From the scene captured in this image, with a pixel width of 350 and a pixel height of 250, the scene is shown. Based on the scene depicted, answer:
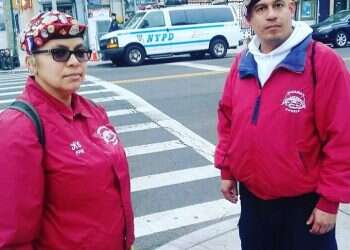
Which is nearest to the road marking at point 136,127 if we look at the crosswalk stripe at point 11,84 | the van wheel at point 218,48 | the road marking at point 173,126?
the road marking at point 173,126

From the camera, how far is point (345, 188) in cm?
241

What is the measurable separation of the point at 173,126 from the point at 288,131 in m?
6.33

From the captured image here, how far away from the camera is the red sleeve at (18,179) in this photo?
1891 millimetres

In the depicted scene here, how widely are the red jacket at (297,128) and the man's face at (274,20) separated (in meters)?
0.12

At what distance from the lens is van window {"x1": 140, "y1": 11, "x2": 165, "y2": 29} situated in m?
18.7

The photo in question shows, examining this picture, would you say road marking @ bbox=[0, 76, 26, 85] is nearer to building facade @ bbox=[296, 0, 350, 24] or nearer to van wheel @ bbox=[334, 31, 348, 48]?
van wheel @ bbox=[334, 31, 348, 48]

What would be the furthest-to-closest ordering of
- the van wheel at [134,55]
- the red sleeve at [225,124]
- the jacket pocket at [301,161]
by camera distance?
1. the van wheel at [134,55]
2. the red sleeve at [225,124]
3. the jacket pocket at [301,161]

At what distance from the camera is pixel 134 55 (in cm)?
1872

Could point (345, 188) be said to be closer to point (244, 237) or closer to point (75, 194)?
point (244, 237)

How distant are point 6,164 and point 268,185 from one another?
4.34ft

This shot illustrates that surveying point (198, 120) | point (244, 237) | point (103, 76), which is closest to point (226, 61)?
point (103, 76)

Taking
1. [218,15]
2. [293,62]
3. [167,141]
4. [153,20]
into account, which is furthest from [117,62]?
[293,62]

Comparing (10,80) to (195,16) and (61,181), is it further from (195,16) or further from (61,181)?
(61,181)

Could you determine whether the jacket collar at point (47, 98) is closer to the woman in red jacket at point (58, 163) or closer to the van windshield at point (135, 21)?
the woman in red jacket at point (58, 163)
